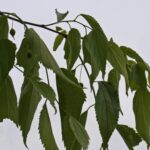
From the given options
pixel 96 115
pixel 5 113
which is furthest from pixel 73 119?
pixel 5 113

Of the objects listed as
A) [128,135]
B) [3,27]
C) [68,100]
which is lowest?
[128,135]

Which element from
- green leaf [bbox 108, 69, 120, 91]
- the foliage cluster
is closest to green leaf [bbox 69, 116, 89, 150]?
the foliage cluster

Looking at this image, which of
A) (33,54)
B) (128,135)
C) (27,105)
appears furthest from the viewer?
(128,135)

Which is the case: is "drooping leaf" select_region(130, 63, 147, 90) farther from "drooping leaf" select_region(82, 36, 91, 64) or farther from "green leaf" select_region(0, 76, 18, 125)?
"green leaf" select_region(0, 76, 18, 125)

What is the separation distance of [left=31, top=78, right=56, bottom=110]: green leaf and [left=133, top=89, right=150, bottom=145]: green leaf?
244 mm

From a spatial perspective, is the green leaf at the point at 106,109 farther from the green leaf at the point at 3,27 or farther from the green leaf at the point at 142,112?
the green leaf at the point at 3,27

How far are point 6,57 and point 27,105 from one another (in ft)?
0.41

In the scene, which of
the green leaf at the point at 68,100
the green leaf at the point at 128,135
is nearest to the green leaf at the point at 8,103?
the green leaf at the point at 68,100

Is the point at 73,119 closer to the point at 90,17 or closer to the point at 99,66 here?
the point at 99,66

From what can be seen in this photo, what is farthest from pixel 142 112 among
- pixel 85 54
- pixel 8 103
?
pixel 8 103

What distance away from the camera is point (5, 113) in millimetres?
801

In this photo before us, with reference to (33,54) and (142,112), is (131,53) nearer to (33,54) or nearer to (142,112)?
(142,112)

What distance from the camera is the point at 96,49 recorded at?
30.7 inches

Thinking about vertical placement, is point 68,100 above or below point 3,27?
below
